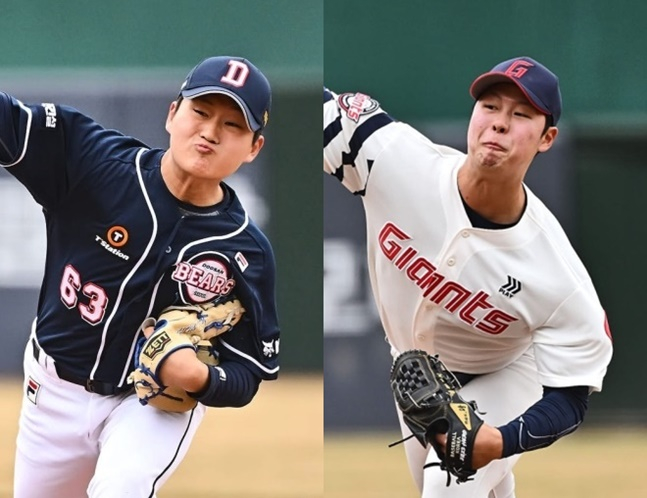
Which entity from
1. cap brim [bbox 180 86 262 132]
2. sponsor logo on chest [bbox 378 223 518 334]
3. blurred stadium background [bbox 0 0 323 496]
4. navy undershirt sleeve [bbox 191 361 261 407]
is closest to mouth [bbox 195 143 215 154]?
cap brim [bbox 180 86 262 132]

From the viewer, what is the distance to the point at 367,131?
3.20m

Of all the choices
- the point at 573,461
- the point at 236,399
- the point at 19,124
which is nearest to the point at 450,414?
the point at 236,399

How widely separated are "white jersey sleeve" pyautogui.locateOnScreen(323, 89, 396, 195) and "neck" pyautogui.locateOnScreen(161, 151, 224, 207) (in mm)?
532

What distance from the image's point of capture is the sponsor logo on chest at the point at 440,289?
125 inches

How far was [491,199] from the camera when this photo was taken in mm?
3146

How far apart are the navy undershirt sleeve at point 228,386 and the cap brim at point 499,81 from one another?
96 cm

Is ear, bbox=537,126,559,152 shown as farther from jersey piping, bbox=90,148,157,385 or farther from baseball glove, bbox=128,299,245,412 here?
jersey piping, bbox=90,148,157,385

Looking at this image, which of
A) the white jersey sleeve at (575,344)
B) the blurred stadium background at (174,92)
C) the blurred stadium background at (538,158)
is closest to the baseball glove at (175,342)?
the white jersey sleeve at (575,344)

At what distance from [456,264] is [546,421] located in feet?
1.67

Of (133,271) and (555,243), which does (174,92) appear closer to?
(555,243)

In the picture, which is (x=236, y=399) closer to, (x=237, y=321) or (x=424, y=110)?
(x=237, y=321)

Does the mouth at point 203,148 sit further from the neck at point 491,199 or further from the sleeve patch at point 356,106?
the neck at point 491,199

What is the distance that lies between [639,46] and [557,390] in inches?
152

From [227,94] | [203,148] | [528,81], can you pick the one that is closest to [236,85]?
[227,94]
